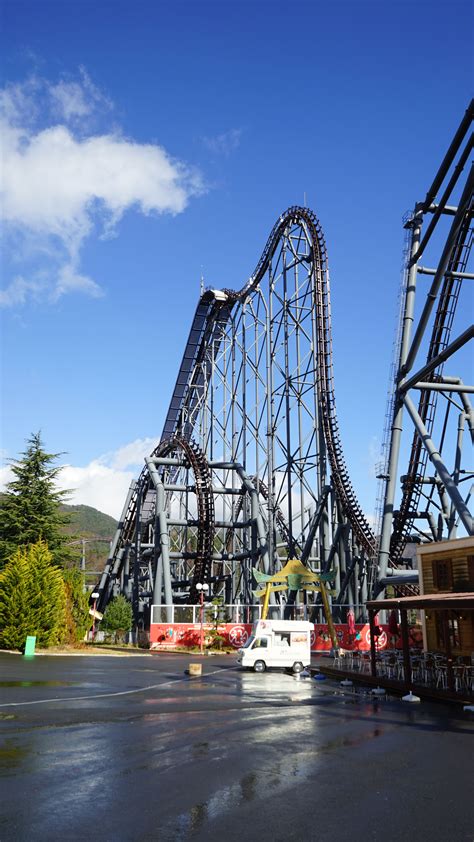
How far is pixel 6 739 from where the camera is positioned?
1130 cm

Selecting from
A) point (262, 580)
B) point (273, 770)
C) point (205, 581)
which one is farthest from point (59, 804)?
point (205, 581)

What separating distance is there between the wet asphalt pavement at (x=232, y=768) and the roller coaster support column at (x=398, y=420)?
10.5 metres

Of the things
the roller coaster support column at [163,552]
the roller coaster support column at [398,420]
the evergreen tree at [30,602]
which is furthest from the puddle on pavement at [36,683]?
the roller coaster support column at [163,552]

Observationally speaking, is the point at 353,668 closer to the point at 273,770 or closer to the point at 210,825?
the point at 273,770

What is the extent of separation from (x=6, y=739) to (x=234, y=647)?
25.0 metres

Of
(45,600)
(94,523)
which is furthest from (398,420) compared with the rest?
(94,523)

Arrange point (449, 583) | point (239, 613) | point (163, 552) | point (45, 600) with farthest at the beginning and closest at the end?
point (163, 552) → point (239, 613) → point (45, 600) → point (449, 583)

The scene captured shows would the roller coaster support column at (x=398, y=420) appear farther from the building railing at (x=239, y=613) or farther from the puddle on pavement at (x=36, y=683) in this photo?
the puddle on pavement at (x=36, y=683)

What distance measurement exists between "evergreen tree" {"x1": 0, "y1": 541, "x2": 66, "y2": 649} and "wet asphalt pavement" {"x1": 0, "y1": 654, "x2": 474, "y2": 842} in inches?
645

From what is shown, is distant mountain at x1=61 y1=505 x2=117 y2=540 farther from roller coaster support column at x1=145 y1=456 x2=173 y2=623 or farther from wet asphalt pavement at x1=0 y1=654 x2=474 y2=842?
wet asphalt pavement at x1=0 y1=654 x2=474 y2=842

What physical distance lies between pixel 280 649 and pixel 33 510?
82.3 feet

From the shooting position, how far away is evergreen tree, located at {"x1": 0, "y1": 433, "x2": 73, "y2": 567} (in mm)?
44562

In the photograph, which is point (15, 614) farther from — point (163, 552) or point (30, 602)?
point (163, 552)

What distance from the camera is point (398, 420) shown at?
27625 mm
